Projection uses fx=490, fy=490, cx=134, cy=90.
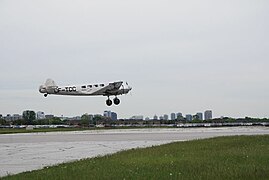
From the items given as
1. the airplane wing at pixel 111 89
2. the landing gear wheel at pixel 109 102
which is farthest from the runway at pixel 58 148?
the airplane wing at pixel 111 89

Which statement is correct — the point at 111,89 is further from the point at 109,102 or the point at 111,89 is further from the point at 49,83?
the point at 49,83

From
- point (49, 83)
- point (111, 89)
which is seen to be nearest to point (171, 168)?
point (111, 89)

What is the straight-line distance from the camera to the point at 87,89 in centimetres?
5834

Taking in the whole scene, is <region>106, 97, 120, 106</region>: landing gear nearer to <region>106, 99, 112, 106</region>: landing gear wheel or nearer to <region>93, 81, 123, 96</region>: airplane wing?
<region>106, 99, 112, 106</region>: landing gear wheel

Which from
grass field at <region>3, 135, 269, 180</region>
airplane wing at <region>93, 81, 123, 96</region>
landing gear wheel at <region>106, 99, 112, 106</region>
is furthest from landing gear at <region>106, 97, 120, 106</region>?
grass field at <region>3, 135, 269, 180</region>

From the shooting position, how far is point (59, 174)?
14.5 metres

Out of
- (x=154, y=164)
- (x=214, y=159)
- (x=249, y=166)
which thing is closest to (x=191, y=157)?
(x=214, y=159)

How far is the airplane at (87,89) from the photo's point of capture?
188ft

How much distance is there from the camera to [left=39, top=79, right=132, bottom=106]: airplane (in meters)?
57.3

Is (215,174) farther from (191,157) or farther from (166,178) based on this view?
(191,157)

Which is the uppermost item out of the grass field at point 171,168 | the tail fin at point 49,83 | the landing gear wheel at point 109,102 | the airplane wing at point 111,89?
the tail fin at point 49,83

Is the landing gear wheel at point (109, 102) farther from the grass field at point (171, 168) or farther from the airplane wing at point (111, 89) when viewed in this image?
the grass field at point (171, 168)

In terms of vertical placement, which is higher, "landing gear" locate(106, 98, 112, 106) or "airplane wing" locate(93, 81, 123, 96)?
"airplane wing" locate(93, 81, 123, 96)

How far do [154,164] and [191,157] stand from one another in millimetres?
2349
